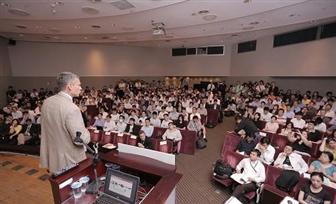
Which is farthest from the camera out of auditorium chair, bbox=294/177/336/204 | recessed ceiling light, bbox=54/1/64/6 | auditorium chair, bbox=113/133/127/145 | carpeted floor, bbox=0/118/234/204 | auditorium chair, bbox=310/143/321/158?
recessed ceiling light, bbox=54/1/64/6

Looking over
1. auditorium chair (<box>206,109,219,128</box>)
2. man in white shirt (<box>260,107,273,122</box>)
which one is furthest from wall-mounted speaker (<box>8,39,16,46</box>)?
man in white shirt (<box>260,107,273,122</box>)

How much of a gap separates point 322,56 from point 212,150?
7211 millimetres

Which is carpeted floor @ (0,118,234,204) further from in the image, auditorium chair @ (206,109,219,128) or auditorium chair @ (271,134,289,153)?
auditorium chair @ (206,109,219,128)

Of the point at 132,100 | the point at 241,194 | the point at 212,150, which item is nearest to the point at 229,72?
the point at 132,100

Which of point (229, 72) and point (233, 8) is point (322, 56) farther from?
point (229, 72)

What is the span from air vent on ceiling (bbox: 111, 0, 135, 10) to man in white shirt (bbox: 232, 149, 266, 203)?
5203mm

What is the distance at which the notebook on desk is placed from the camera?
161cm

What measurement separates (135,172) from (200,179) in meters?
2.75

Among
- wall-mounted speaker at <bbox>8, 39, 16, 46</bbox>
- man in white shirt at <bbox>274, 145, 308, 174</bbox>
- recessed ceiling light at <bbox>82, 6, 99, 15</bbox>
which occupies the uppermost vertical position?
recessed ceiling light at <bbox>82, 6, 99, 15</bbox>

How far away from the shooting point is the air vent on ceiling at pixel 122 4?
5736mm

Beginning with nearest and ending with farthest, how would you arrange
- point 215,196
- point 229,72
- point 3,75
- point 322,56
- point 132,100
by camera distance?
point 215,196, point 322,56, point 132,100, point 3,75, point 229,72

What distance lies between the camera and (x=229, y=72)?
50.1 ft

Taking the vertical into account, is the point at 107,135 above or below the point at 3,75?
below

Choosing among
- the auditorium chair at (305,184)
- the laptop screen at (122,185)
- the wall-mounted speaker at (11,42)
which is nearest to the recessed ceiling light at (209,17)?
the auditorium chair at (305,184)
